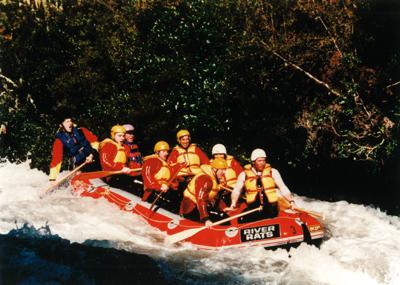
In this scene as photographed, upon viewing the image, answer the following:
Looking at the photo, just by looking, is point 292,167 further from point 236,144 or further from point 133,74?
point 133,74

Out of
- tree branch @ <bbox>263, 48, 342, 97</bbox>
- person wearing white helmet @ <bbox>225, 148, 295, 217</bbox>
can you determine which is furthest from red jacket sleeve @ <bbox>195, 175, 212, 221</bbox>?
tree branch @ <bbox>263, 48, 342, 97</bbox>

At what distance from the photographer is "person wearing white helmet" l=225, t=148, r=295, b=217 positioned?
9.53 meters

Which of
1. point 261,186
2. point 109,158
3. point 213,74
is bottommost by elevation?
point 261,186

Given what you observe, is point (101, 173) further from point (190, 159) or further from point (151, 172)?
point (190, 159)

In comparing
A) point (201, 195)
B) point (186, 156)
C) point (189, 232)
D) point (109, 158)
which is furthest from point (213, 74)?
point (189, 232)

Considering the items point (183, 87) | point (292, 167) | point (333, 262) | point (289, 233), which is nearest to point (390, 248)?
point (333, 262)

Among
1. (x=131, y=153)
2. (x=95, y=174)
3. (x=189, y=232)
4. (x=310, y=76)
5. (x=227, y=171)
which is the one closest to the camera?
(x=189, y=232)

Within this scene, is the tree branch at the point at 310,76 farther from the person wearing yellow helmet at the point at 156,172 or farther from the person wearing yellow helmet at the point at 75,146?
the person wearing yellow helmet at the point at 75,146

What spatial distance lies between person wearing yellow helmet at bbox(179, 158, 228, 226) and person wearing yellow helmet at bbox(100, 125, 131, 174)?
261cm

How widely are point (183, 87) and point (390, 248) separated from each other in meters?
7.29

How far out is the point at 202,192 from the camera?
9492 millimetres

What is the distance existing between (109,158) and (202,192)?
3.59m

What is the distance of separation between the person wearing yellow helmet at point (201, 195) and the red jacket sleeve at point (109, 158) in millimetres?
2842

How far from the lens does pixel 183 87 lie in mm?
14141
